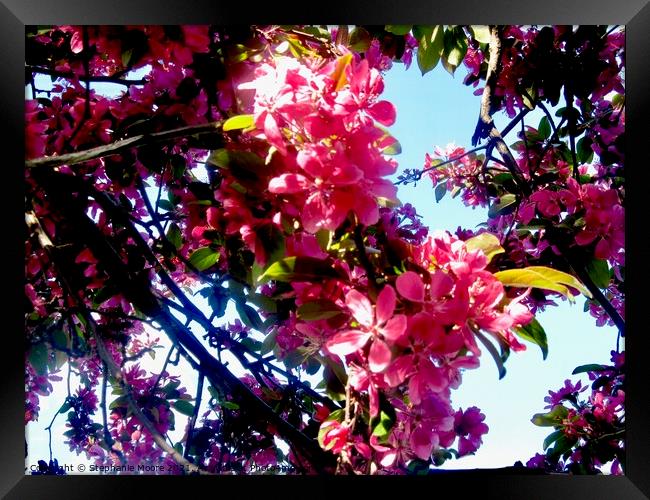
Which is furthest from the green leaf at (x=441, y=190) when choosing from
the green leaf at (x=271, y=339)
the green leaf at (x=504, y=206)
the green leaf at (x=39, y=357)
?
the green leaf at (x=39, y=357)

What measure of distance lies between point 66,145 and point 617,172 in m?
1.48

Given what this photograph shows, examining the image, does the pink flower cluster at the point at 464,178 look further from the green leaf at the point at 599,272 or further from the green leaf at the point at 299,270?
the green leaf at the point at 299,270

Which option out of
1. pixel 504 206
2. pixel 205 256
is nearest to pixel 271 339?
pixel 205 256

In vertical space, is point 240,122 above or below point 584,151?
below

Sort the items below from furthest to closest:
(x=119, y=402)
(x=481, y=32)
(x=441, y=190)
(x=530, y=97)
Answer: (x=441, y=190) < (x=530, y=97) < (x=119, y=402) < (x=481, y=32)

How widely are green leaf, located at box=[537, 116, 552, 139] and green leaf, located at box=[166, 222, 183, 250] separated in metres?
1.14

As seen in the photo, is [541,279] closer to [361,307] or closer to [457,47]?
[361,307]

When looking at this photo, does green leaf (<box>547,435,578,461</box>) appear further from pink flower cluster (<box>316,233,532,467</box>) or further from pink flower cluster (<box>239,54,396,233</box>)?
pink flower cluster (<box>239,54,396,233</box>)

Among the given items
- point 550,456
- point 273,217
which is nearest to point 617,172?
point 550,456

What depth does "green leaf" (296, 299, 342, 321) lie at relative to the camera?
2.44 ft

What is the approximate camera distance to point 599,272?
1.17 metres

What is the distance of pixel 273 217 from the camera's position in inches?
31.5

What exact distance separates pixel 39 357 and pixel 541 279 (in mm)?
1164

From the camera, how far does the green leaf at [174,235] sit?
1.39m
